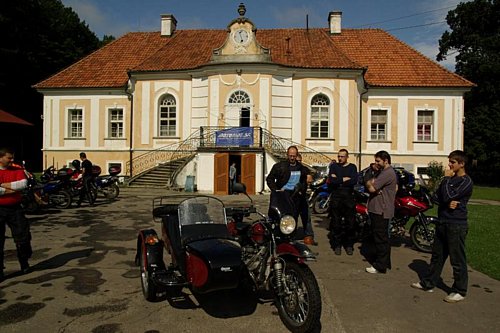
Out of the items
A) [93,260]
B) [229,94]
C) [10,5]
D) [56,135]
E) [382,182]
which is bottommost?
[93,260]

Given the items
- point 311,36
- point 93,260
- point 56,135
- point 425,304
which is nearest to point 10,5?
point 56,135

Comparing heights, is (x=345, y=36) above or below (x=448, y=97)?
above

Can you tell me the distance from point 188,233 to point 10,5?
35.2 meters

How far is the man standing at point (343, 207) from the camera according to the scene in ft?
23.9

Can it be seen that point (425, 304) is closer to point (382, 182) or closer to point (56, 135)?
point (382, 182)

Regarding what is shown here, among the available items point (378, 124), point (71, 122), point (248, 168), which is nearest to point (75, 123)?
point (71, 122)

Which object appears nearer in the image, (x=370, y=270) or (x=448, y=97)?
(x=370, y=270)

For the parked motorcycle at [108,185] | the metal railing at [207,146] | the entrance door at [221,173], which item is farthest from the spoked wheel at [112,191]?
the metal railing at [207,146]

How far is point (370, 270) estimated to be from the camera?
586 centimetres

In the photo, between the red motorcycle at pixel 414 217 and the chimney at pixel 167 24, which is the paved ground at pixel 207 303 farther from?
the chimney at pixel 167 24

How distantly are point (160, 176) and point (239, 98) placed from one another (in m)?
6.28

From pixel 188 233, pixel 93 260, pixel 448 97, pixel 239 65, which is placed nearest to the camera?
pixel 188 233

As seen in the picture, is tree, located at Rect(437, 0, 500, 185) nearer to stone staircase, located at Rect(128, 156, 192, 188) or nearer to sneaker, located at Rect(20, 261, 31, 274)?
stone staircase, located at Rect(128, 156, 192, 188)

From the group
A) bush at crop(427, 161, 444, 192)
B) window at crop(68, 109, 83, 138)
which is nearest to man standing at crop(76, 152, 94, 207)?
window at crop(68, 109, 83, 138)
